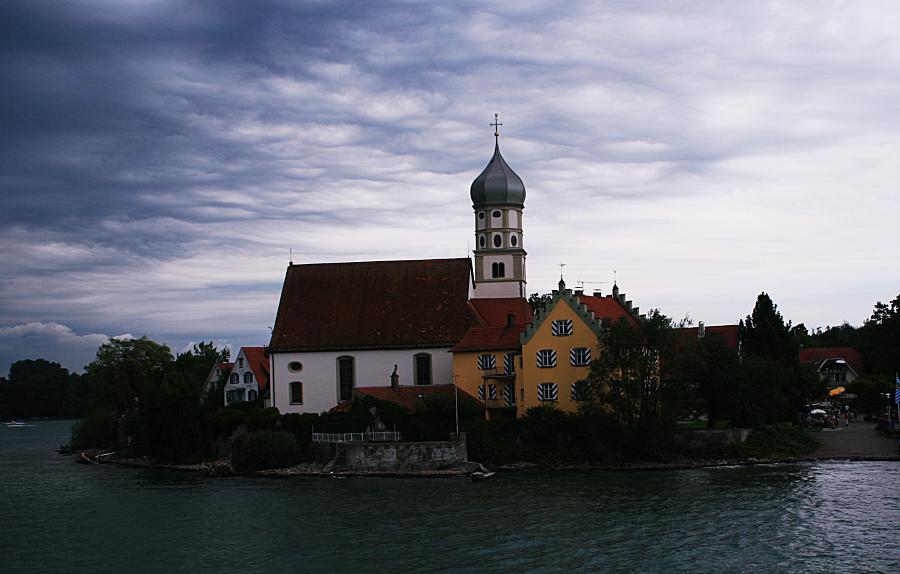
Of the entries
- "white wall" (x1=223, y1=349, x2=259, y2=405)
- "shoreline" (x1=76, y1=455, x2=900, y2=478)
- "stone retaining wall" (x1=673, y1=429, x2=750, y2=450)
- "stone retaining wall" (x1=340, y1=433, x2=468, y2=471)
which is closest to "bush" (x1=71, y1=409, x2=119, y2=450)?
"white wall" (x1=223, y1=349, x2=259, y2=405)

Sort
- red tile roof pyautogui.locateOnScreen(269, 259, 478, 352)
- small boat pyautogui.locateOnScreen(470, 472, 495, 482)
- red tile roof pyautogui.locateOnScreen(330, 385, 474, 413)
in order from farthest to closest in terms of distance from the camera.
→ 1. red tile roof pyautogui.locateOnScreen(269, 259, 478, 352)
2. red tile roof pyautogui.locateOnScreen(330, 385, 474, 413)
3. small boat pyautogui.locateOnScreen(470, 472, 495, 482)

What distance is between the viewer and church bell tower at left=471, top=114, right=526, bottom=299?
7419cm

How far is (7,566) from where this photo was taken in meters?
33.9

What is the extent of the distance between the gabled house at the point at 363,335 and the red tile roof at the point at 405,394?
4.95m

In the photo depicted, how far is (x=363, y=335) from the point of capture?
218ft

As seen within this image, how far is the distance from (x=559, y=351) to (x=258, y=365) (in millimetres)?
26410

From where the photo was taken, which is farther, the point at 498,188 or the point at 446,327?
the point at 498,188

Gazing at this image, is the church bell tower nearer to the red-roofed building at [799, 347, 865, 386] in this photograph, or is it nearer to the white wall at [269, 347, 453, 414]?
the white wall at [269, 347, 453, 414]

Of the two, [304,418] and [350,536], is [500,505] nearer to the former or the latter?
[350,536]

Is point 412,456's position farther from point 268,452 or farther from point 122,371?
point 122,371

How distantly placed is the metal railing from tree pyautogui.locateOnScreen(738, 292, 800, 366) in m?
25.8

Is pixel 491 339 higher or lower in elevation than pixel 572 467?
higher

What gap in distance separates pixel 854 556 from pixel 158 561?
72.2 feet

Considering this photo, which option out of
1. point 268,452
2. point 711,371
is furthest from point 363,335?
point 711,371
